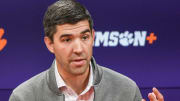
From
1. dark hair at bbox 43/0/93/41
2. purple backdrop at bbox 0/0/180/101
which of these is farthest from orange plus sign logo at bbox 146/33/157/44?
dark hair at bbox 43/0/93/41

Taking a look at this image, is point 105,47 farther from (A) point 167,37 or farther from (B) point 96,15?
(A) point 167,37

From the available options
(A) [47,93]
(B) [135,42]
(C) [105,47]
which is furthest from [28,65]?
(A) [47,93]

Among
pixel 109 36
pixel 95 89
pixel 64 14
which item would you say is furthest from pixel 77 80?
pixel 109 36

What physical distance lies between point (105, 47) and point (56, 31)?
134 centimetres

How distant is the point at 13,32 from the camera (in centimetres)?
323

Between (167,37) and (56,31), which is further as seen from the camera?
(167,37)

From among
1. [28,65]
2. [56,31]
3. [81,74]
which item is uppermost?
[56,31]

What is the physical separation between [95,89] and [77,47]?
0.27 metres

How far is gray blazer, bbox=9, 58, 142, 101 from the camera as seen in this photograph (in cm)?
203

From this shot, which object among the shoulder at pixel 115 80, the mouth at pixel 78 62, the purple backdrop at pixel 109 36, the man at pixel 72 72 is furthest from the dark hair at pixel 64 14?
the purple backdrop at pixel 109 36

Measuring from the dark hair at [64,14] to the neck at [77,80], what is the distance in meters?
0.22

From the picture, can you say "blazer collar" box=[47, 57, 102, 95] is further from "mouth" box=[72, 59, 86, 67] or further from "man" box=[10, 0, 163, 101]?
"mouth" box=[72, 59, 86, 67]

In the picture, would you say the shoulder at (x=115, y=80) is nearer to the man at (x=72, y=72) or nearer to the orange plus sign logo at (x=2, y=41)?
the man at (x=72, y=72)

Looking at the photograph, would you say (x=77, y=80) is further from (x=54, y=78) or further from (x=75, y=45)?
(x=75, y=45)
